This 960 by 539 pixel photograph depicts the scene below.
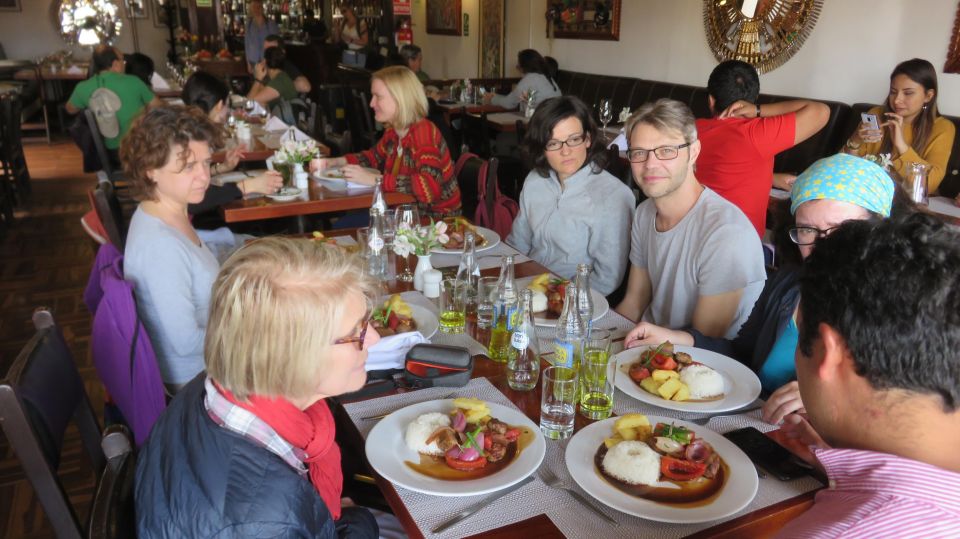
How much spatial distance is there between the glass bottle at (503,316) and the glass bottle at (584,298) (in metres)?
0.17

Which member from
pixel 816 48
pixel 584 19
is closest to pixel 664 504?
pixel 816 48

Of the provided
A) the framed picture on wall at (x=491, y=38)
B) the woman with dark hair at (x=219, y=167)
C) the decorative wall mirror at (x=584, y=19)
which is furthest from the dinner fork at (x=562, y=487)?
the framed picture on wall at (x=491, y=38)

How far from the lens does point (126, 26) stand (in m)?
13.3

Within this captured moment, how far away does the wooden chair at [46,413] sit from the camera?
1.19 meters

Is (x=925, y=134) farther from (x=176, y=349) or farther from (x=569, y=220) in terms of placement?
(x=176, y=349)

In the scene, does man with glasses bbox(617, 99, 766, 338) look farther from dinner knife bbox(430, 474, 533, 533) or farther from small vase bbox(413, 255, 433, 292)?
dinner knife bbox(430, 474, 533, 533)

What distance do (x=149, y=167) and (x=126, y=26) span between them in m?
13.3

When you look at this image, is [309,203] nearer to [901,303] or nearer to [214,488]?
[214,488]

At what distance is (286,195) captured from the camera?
3361 mm

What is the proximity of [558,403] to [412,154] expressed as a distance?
2394 mm

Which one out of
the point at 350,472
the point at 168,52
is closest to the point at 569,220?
the point at 350,472

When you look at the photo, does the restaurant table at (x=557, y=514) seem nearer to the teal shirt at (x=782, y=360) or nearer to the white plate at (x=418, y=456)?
the white plate at (x=418, y=456)

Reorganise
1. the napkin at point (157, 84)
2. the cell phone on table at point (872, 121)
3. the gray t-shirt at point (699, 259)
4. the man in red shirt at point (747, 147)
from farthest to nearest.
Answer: the napkin at point (157, 84), the cell phone on table at point (872, 121), the man in red shirt at point (747, 147), the gray t-shirt at point (699, 259)

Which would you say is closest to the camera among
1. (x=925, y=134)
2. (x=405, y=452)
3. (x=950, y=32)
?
(x=405, y=452)
